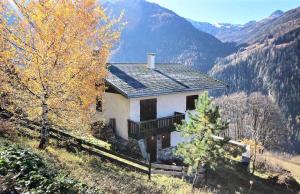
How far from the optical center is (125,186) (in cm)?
1304

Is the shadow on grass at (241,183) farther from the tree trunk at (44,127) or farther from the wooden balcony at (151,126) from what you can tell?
the tree trunk at (44,127)

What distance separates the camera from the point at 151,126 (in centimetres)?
2509

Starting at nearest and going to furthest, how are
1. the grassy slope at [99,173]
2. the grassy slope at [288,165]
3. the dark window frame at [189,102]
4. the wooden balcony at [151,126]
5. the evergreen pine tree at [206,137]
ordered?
the grassy slope at [99,173] → the evergreen pine tree at [206,137] → the wooden balcony at [151,126] → the dark window frame at [189,102] → the grassy slope at [288,165]

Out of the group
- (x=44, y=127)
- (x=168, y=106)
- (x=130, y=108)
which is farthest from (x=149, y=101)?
(x=44, y=127)

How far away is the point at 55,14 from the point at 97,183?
6742 mm

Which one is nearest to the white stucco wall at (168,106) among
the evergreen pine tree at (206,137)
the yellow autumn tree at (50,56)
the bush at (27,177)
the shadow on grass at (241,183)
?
the shadow on grass at (241,183)

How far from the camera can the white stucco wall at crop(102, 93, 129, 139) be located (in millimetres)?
25016

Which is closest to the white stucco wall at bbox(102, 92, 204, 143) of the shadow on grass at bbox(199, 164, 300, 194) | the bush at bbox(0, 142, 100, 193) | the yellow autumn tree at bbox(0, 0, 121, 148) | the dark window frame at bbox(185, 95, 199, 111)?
the dark window frame at bbox(185, 95, 199, 111)

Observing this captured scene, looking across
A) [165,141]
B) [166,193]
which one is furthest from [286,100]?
[166,193]

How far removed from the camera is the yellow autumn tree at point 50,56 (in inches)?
511

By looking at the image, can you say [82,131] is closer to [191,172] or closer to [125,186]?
Result: [125,186]

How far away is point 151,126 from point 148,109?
4.44 ft

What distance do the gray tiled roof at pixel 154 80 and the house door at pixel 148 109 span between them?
1.13 m

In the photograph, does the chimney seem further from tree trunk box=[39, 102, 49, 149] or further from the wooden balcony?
tree trunk box=[39, 102, 49, 149]
